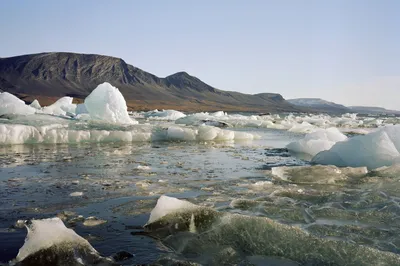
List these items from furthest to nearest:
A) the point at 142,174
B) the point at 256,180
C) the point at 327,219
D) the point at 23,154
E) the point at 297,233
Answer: the point at 23,154, the point at 142,174, the point at 256,180, the point at 327,219, the point at 297,233

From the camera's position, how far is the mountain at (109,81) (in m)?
108

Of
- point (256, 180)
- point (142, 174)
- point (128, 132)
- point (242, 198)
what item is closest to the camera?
point (242, 198)

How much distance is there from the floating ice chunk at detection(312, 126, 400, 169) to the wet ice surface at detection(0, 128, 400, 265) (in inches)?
43.9

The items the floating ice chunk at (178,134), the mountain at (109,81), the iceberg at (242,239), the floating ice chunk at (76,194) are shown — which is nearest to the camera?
the iceberg at (242,239)

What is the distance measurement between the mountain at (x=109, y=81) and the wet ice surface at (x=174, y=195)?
92021mm

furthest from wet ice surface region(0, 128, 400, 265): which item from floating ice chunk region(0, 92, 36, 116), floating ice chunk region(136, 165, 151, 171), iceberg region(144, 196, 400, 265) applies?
floating ice chunk region(0, 92, 36, 116)

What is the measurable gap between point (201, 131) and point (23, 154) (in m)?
6.90

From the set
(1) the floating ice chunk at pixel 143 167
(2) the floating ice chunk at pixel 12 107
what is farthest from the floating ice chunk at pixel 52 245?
(2) the floating ice chunk at pixel 12 107

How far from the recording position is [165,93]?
131 metres

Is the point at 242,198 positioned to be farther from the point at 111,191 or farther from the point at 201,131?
the point at 201,131

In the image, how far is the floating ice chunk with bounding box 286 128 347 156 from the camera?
9.99 m

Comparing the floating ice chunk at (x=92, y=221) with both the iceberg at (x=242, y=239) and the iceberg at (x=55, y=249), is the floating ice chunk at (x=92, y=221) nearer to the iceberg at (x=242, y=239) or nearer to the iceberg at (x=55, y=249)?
the iceberg at (x=242, y=239)

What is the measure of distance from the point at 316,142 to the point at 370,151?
10.1ft

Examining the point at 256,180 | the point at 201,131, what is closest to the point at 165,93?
the point at 201,131
